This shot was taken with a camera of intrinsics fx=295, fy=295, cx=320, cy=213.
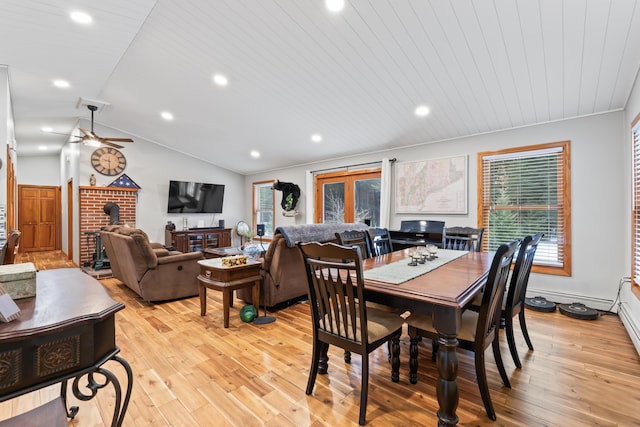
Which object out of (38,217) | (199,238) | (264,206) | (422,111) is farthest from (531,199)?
(38,217)

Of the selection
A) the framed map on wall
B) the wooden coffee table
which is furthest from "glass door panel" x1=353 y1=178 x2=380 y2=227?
the wooden coffee table

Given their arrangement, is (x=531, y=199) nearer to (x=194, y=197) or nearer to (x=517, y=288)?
(x=517, y=288)

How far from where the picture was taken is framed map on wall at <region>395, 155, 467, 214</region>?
4.46 metres

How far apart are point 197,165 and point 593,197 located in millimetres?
7710

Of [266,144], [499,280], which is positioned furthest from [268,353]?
[266,144]

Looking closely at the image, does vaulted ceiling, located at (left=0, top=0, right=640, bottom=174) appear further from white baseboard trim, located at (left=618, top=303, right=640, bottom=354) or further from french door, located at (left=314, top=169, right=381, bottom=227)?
white baseboard trim, located at (left=618, top=303, right=640, bottom=354)

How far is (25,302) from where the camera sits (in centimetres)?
109

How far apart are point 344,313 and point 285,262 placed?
178cm

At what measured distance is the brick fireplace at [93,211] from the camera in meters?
5.91

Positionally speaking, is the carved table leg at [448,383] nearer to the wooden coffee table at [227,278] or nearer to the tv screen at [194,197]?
the wooden coffee table at [227,278]

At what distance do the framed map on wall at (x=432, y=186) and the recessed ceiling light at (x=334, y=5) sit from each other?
2891 millimetres

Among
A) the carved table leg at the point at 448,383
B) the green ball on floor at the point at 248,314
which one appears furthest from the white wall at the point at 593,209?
the green ball on floor at the point at 248,314

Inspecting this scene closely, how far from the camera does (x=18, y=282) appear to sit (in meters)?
1.12

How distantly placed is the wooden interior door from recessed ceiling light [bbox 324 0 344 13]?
33.7 ft
